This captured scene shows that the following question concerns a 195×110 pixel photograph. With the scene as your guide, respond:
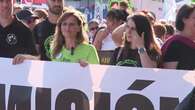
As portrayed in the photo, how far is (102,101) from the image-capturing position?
4.36m

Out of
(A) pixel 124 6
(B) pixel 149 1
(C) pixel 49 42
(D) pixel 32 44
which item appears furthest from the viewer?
(B) pixel 149 1

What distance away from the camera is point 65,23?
474cm

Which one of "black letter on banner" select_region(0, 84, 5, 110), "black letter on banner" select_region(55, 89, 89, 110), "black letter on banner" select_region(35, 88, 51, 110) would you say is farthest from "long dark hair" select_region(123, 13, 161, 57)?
"black letter on banner" select_region(0, 84, 5, 110)

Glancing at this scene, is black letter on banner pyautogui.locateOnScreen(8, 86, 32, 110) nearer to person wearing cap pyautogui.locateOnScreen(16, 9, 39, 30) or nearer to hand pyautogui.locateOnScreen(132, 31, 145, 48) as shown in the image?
hand pyautogui.locateOnScreen(132, 31, 145, 48)

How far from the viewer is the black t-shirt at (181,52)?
4293mm

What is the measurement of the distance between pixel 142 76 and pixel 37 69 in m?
0.89

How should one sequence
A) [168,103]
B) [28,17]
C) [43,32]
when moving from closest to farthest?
[168,103]
[43,32]
[28,17]

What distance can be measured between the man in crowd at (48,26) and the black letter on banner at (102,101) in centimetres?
114

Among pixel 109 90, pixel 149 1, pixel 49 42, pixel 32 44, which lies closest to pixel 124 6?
pixel 49 42

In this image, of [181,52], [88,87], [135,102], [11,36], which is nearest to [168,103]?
[135,102]

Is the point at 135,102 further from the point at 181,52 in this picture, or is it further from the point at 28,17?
the point at 28,17

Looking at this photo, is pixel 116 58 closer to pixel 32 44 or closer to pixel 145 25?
pixel 145 25

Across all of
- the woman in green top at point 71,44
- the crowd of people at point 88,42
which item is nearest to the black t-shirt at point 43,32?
the crowd of people at point 88,42

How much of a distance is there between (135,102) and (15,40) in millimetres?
1222
